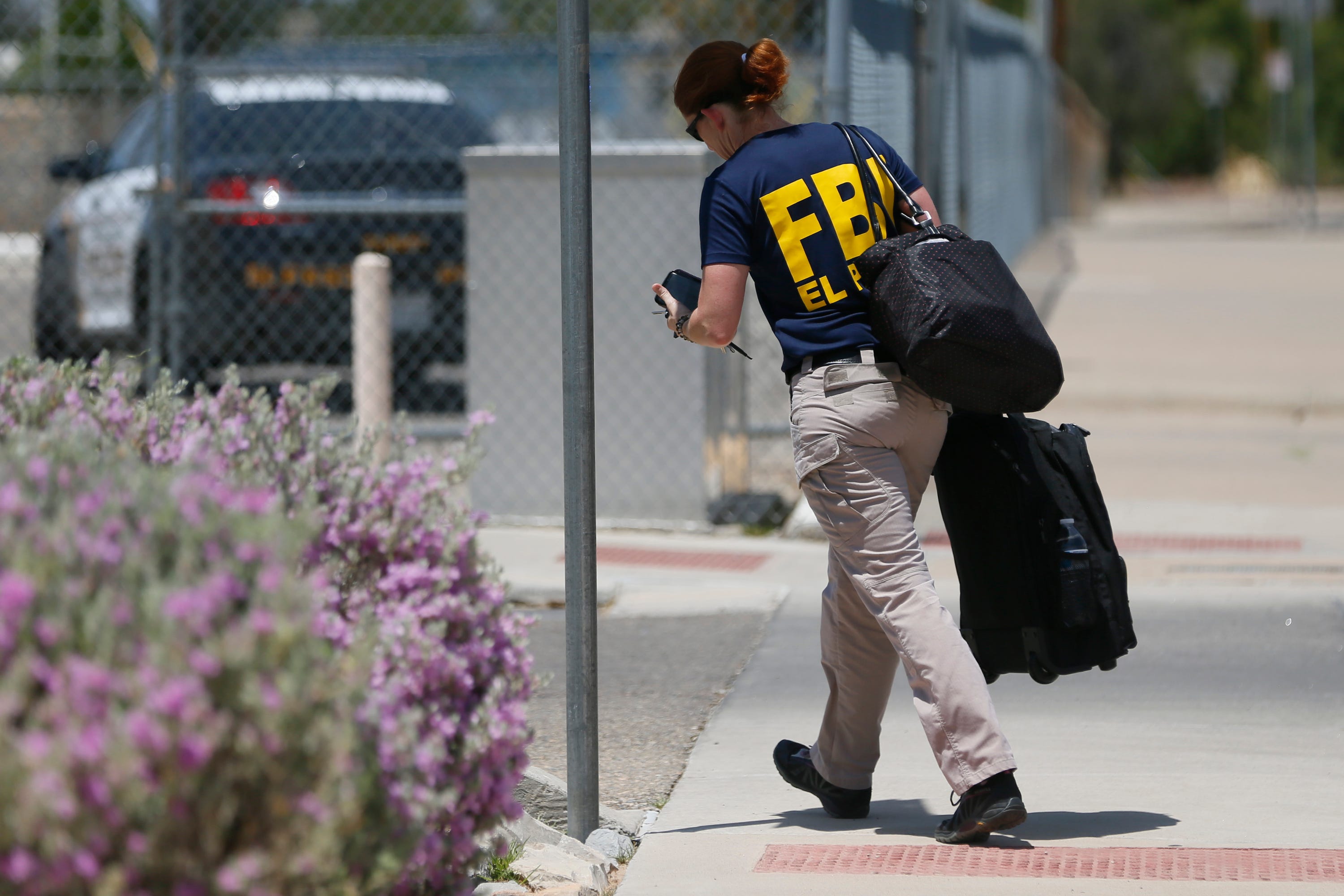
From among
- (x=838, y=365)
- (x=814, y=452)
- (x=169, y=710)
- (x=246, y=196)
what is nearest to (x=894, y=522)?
(x=814, y=452)

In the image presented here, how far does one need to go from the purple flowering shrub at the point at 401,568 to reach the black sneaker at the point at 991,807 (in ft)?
3.76

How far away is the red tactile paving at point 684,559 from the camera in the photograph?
718 cm

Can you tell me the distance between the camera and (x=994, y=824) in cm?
371

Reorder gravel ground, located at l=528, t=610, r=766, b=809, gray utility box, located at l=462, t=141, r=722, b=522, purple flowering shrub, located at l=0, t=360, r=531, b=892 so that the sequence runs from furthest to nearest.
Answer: gray utility box, located at l=462, t=141, r=722, b=522 < gravel ground, located at l=528, t=610, r=766, b=809 < purple flowering shrub, located at l=0, t=360, r=531, b=892

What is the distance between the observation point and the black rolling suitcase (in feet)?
12.6

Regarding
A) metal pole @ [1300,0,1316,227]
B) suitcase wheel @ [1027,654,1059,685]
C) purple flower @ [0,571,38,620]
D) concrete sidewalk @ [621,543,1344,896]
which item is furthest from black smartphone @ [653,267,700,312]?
metal pole @ [1300,0,1316,227]

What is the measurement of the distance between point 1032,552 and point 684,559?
3.56 m

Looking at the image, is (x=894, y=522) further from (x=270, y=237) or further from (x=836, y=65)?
(x=270, y=237)

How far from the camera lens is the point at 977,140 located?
44.5 ft

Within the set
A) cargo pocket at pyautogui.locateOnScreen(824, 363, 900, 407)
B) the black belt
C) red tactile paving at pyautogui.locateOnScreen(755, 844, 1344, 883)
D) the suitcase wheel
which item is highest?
the black belt

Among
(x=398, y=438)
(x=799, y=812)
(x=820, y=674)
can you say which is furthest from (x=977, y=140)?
(x=398, y=438)

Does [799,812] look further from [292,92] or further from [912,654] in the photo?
[292,92]

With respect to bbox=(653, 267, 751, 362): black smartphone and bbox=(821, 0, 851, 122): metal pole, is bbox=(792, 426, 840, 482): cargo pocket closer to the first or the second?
bbox=(653, 267, 751, 362): black smartphone

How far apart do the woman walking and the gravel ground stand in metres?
0.80
